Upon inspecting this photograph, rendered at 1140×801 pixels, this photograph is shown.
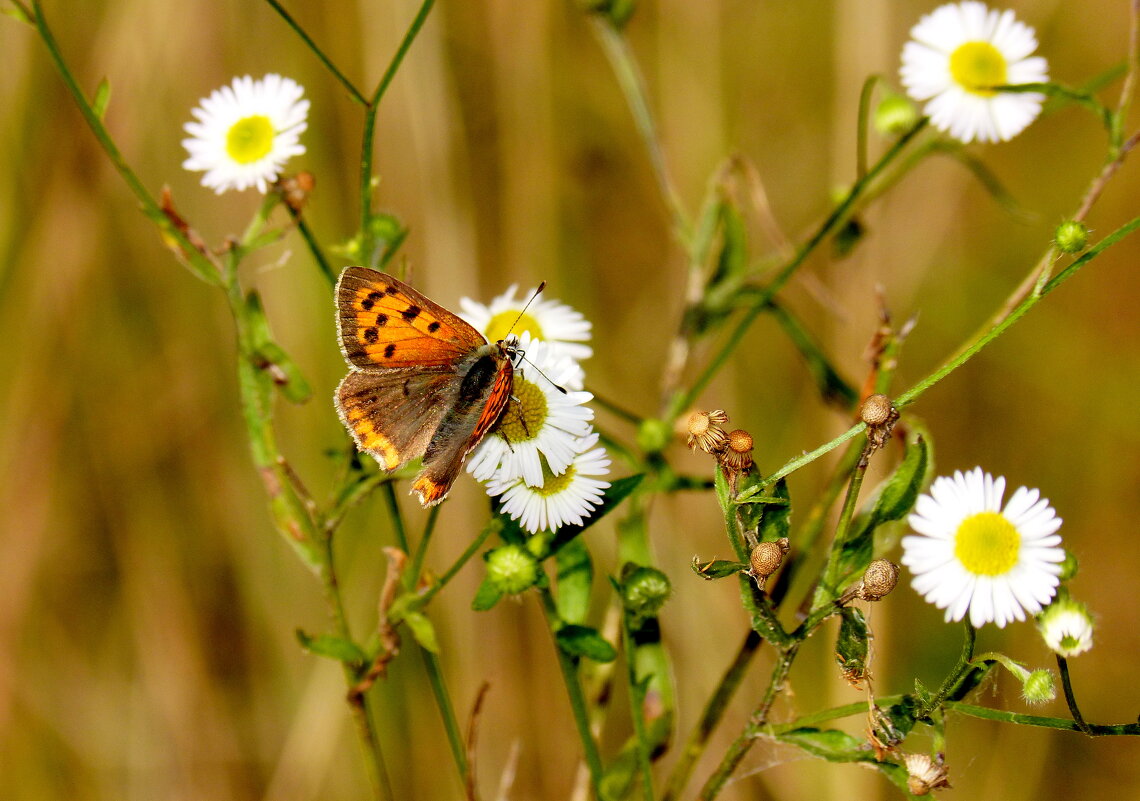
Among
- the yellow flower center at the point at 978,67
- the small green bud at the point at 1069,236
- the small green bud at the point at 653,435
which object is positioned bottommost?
the small green bud at the point at 653,435

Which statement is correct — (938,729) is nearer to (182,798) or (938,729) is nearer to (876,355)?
(876,355)

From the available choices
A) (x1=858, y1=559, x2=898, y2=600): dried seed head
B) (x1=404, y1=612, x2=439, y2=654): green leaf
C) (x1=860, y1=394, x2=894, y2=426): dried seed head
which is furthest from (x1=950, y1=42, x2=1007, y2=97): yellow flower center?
(x1=404, y1=612, x2=439, y2=654): green leaf

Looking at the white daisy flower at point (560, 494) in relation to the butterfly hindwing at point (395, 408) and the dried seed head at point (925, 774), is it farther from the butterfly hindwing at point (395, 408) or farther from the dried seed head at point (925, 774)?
the dried seed head at point (925, 774)

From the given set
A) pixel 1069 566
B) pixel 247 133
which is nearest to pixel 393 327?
pixel 247 133

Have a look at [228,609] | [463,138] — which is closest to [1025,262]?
[463,138]

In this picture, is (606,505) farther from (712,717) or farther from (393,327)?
(393,327)

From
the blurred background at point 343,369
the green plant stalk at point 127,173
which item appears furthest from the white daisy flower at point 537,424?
the blurred background at point 343,369
